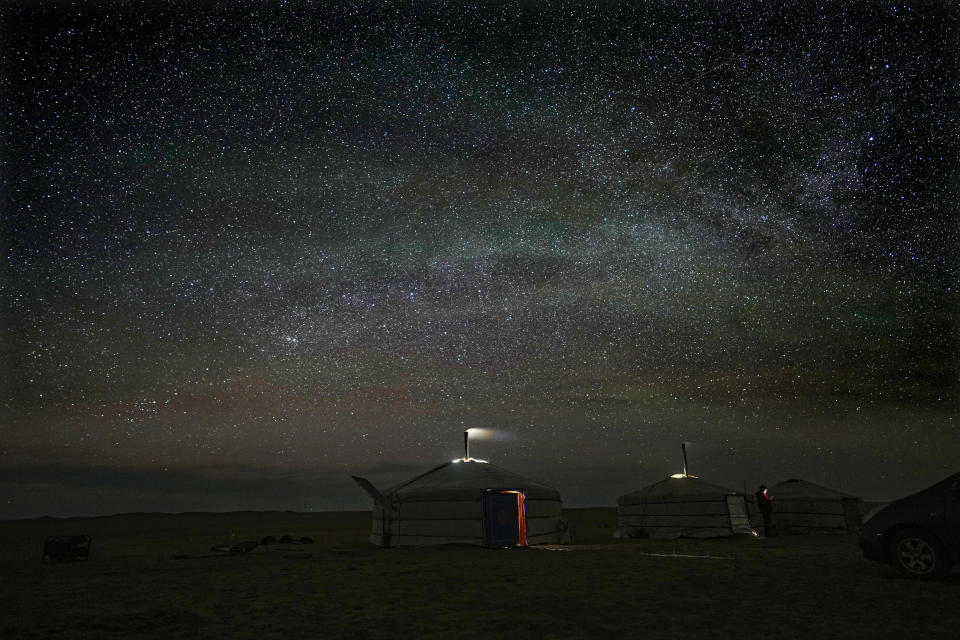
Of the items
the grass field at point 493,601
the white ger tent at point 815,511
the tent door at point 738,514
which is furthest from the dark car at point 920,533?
the white ger tent at point 815,511

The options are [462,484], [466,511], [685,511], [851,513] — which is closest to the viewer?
[466,511]

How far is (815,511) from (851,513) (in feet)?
4.78

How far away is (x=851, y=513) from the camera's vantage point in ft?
86.6

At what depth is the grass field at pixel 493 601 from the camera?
19.8 feet

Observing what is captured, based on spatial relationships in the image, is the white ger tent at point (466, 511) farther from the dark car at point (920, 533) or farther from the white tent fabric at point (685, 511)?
the dark car at point (920, 533)

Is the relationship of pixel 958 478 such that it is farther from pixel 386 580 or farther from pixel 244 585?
pixel 244 585

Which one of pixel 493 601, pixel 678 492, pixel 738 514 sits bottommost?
pixel 493 601

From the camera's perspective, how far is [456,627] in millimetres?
6199

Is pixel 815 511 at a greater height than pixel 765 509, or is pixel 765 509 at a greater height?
pixel 765 509

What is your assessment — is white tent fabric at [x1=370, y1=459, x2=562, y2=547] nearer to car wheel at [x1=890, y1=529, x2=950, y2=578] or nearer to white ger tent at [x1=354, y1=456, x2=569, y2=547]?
white ger tent at [x1=354, y1=456, x2=569, y2=547]

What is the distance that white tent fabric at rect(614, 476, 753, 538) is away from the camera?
21.5 m

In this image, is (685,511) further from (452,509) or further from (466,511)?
(452,509)


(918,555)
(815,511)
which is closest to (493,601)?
(918,555)

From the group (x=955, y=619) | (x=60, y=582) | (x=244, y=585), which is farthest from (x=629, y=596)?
(x=60, y=582)
